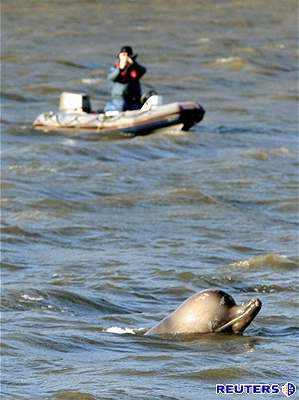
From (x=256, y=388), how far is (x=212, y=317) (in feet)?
5.00

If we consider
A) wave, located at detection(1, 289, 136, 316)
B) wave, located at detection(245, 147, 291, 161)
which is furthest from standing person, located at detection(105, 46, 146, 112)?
wave, located at detection(1, 289, 136, 316)

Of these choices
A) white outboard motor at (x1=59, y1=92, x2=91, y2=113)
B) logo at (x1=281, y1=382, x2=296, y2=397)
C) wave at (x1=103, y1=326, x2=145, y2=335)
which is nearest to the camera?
logo at (x1=281, y1=382, x2=296, y2=397)

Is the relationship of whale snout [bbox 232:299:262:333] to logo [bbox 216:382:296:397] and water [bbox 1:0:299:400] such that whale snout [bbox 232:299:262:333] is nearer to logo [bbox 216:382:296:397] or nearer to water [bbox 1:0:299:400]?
water [bbox 1:0:299:400]

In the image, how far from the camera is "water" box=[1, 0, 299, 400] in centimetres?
1075

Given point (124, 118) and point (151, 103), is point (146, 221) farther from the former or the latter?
point (151, 103)

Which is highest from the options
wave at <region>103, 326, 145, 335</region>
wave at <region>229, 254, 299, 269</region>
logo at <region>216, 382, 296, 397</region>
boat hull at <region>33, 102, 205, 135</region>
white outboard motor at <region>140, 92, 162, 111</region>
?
logo at <region>216, 382, 296, 397</region>

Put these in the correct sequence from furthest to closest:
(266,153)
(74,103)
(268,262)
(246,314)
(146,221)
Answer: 1. (74,103)
2. (266,153)
3. (146,221)
4. (268,262)
5. (246,314)

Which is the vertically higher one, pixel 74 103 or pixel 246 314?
pixel 246 314

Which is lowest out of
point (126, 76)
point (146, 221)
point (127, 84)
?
point (146, 221)

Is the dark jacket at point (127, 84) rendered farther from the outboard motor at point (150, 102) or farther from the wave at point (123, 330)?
the wave at point (123, 330)

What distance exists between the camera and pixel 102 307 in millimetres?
13117

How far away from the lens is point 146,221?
17.9 meters

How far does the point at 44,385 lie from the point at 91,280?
13.9ft

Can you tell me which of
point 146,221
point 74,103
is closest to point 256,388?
point 146,221
